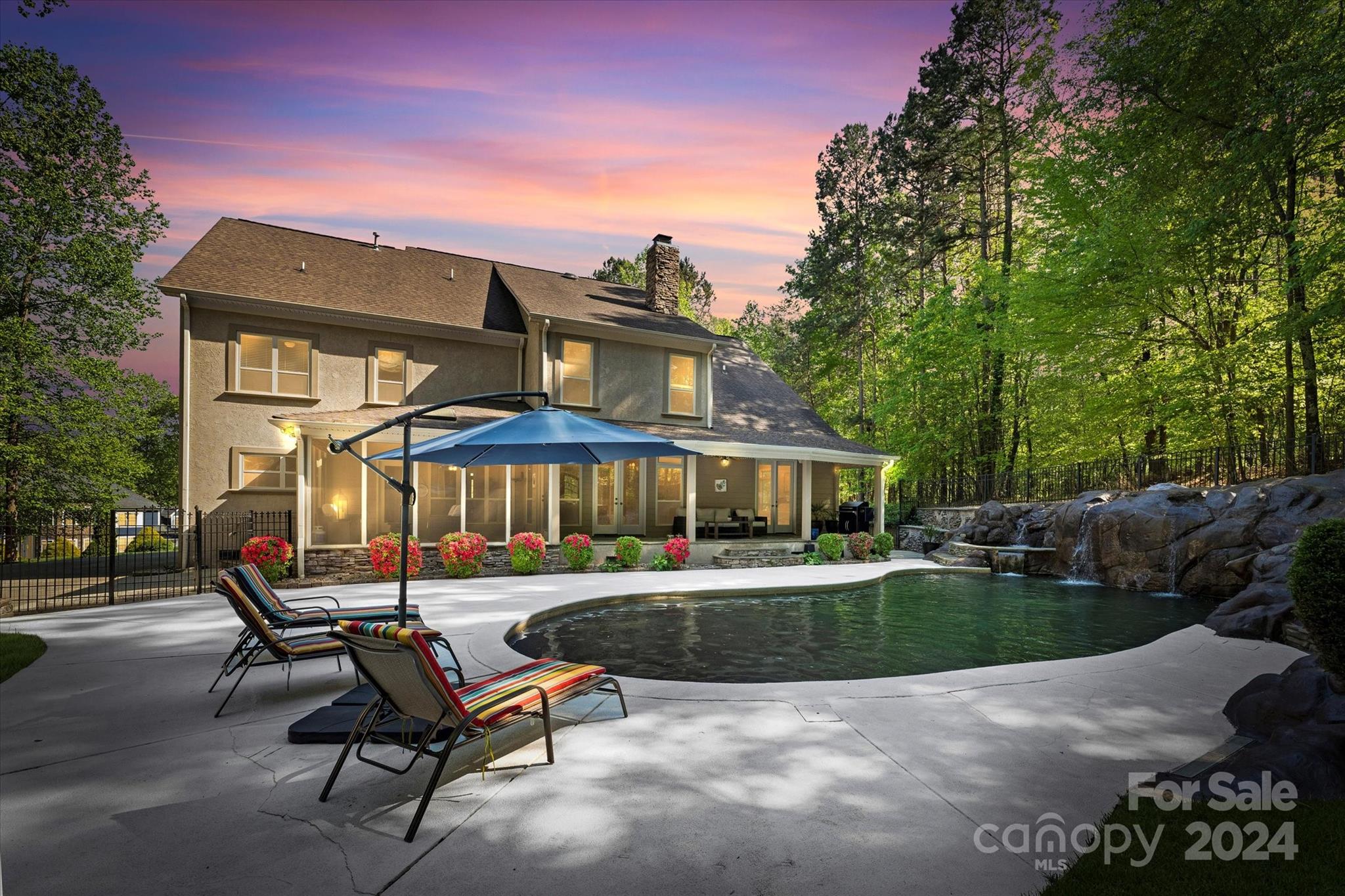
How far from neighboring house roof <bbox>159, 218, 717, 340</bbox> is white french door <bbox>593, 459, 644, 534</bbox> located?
4.12m

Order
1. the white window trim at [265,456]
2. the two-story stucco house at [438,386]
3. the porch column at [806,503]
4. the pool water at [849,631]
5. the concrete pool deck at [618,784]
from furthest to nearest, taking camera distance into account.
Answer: the porch column at [806,503], the white window trim at [265,456], the two-story stucco house at [438,386], the pool water at [849,631], the concrete pool deck at [618,784]

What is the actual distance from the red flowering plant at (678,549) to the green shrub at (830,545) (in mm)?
4108

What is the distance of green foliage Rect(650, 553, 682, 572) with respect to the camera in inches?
597

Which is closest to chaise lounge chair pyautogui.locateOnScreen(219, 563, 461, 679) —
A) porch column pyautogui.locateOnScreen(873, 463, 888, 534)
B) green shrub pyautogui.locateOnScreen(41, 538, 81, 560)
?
porch column pyautogui.locateOnScreen(873, 463, 888, 534)

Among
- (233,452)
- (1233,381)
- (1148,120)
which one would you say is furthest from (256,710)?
(1233,381)

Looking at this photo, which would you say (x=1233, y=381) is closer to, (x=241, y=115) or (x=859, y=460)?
Result: (x=859, y=460)

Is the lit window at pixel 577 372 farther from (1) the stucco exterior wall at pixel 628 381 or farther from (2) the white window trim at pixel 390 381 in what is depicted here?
(2) the white window trim at pixel 390 381

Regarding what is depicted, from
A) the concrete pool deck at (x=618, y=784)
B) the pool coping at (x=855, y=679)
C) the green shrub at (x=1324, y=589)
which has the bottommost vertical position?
the pool coping at (x=855, y=679)

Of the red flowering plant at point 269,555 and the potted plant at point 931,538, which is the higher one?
the red flowering plant at point 269,555

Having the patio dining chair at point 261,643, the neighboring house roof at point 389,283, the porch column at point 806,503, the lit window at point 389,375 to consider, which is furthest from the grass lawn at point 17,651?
the porch column at point 806,503

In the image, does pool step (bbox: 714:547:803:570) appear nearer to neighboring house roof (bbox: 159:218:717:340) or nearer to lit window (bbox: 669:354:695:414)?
lit window (bbox: 669:354:695:414)

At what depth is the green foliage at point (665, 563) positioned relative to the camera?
15.2m

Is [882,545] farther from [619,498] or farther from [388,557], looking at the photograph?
[388,557]

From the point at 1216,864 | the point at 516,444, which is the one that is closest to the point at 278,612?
the point at 516,444
